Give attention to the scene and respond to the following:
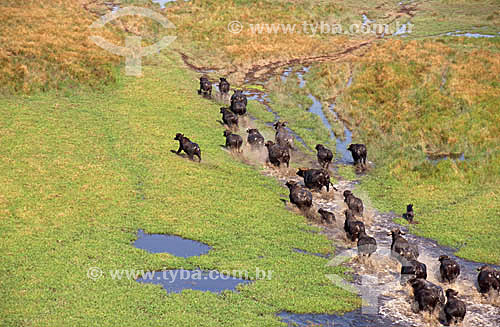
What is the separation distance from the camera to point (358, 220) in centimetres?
2614

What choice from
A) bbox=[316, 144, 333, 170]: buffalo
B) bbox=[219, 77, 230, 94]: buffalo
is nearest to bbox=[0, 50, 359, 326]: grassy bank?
bbox=[316, 144, 333, 170]: buffalo

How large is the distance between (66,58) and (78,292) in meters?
29.5

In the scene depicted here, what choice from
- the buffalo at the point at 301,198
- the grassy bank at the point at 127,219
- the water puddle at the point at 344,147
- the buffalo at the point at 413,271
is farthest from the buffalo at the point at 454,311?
the water puddle at the point at 344,147

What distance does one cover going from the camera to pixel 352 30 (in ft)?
231

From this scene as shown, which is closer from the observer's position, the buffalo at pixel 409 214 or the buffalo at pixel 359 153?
the buffalo at pixel 409 214

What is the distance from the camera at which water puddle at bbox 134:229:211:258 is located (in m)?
23.4

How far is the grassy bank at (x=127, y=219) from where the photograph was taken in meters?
19.2

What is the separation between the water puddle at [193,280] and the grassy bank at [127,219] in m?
0.43

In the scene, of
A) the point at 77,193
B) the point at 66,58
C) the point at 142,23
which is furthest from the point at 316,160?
the point at 142,23

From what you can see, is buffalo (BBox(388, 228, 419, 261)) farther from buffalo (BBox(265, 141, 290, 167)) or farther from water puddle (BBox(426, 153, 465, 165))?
water puddle (BBox(426, 153, 465, 165))

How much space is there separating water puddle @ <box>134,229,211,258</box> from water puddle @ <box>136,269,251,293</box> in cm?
141

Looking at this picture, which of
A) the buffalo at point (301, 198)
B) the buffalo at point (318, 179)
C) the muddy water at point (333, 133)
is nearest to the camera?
the buffalo at point (301, 198)

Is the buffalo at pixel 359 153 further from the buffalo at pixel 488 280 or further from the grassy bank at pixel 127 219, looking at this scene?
the buffalo at pixel 488 280

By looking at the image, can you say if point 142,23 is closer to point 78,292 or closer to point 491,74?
point 491,74
